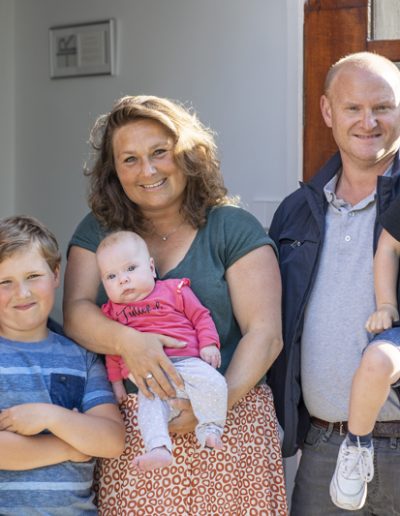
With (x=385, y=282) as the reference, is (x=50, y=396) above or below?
below

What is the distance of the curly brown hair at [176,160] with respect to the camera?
263 centimetres

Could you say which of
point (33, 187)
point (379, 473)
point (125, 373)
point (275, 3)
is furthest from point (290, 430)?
point (33, 187)

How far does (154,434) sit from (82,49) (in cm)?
281

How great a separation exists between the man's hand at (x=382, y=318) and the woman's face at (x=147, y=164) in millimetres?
672

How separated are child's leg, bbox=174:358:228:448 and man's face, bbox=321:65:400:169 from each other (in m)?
0.80

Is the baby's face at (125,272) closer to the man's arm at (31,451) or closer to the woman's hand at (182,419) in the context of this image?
the woman's hand at (182,419)

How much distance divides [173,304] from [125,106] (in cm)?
58

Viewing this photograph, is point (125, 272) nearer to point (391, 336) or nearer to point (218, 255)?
point (218, 255)

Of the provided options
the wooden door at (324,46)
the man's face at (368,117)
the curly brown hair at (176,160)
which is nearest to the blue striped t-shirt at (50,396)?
the curly brown hair at (176,160)

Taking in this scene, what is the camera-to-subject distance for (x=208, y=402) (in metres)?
2.37

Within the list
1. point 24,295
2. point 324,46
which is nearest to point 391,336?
point 24,295

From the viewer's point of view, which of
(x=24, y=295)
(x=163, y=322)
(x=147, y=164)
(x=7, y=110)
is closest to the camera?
(x=24, y=295)

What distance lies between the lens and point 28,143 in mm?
4887

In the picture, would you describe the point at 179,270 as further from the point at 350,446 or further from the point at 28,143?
the point at 28,143
